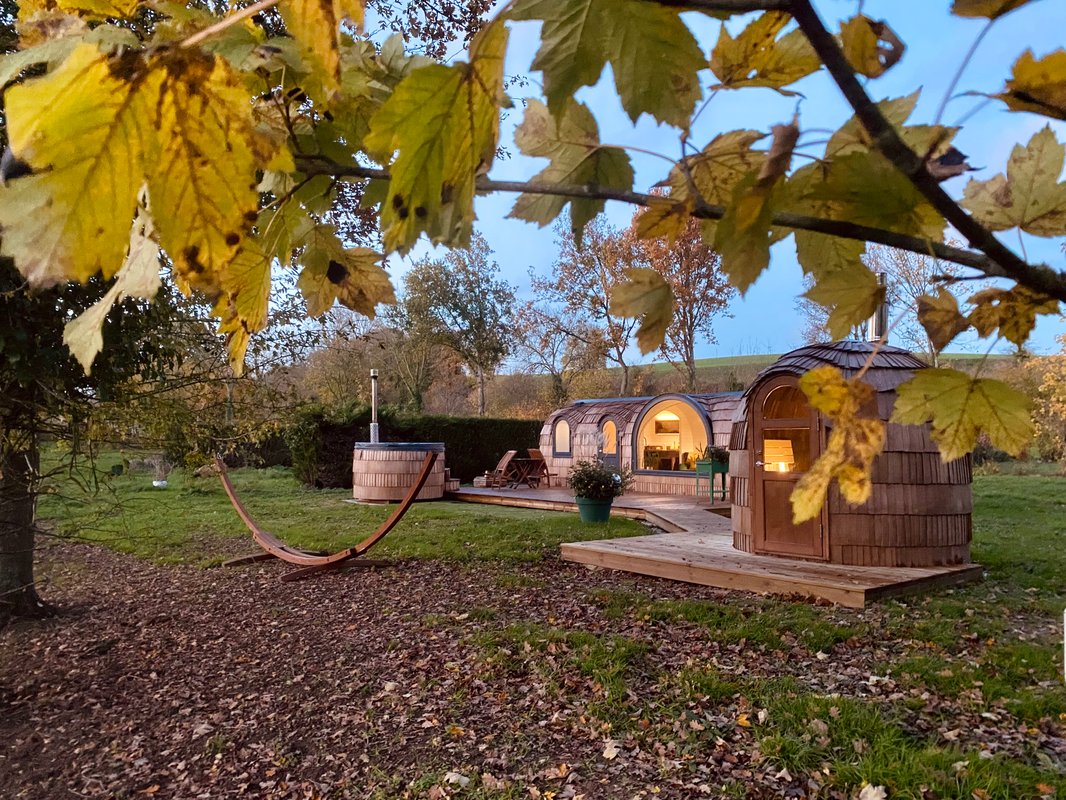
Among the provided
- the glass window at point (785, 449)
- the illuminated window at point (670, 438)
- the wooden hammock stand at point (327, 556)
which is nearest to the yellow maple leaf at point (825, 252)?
the wooden hammock stand at point (327, 556)

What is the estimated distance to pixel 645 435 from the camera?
17.5m

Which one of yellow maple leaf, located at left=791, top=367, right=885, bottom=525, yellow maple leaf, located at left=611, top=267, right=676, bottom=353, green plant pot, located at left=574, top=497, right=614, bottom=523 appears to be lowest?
green plant pot, located at left=574, top=497, right=614, bottom=523

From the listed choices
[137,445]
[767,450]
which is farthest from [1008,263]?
[767,450]

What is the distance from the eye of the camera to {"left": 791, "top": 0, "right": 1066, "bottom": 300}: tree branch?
27 centimetres

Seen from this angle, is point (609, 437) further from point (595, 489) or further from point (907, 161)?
point (907, 161)

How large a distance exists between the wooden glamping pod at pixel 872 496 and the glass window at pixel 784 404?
0.6 inches

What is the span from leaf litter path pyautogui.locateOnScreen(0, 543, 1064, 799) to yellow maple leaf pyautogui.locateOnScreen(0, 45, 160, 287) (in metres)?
3.21

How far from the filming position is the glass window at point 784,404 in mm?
6848

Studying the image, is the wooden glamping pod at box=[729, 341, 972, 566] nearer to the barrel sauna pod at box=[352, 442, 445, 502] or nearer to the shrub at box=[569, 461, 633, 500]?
the shrub at box=[569, 461, 633, 500]

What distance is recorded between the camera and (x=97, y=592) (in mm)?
6320

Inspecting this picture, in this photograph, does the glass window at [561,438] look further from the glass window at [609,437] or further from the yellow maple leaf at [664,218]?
the yellow maple leaf at [664,218]

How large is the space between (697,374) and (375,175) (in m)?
28.5

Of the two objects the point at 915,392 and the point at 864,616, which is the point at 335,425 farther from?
the point at 915,392

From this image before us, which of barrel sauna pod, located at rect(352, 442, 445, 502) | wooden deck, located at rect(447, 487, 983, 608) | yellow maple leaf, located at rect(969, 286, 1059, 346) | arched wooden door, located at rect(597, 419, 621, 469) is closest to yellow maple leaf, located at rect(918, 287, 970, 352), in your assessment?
yellow maple leaf, located at rect(969, 286, 1059, 346)
